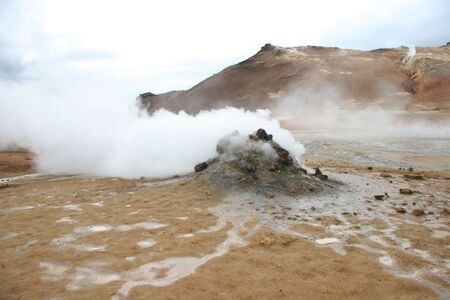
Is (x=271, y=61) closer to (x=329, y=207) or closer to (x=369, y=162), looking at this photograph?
(x=369, y=162)

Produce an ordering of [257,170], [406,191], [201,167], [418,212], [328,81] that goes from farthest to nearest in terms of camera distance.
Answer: [328,81] < [201,167] < [257,170] < [406,191] < [418,212]

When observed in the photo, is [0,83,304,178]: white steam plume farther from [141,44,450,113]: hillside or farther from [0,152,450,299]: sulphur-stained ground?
[141,44,450,113]: hillside

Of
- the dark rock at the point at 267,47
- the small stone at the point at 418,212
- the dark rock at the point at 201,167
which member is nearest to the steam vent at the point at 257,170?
the dark rock at the point at 201,167

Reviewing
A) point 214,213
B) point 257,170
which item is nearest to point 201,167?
point 257,170

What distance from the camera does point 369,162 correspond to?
45.1 ft

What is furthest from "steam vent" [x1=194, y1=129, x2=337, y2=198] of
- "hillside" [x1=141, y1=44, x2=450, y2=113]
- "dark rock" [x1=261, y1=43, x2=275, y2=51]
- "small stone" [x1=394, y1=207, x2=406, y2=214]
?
"dark rock" [x1=261, y1=43, x2=275, y2=51]

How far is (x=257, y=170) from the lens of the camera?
889 cm

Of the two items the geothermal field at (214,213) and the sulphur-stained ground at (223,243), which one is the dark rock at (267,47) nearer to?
the geothermal field at (214,213)

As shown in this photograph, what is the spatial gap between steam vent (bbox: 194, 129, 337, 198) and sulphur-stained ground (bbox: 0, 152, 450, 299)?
0.31m

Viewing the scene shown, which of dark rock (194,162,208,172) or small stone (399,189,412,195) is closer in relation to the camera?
small stone (399,189,412,195)

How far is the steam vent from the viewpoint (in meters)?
8.52

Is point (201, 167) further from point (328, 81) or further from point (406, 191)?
point (328, 81)

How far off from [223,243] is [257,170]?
10.8ft

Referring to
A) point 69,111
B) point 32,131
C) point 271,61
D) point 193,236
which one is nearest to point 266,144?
point 193,236
